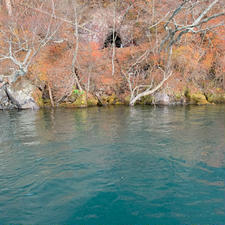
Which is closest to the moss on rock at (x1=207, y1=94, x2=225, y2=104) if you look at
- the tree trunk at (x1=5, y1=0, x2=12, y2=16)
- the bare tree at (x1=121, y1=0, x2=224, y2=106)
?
the bare tree at (x1=121, y1=0, x2=224, y2=106)

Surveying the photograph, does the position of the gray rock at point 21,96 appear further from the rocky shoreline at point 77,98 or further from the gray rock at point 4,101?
the gray rock at point 4,101

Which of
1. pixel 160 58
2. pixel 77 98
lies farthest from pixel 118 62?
pixel 77 98

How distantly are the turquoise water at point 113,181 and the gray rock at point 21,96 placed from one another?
12.5 m

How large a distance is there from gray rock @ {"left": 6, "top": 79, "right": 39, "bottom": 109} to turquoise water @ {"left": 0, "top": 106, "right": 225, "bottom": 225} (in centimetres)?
1247

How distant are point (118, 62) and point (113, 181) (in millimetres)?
20445

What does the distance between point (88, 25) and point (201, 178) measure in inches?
1023

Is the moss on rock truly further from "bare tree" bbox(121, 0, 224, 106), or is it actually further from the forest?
"bare tree" bbox(121, 0, 224, 106)

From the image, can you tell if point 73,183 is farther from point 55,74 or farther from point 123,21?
point 123,21

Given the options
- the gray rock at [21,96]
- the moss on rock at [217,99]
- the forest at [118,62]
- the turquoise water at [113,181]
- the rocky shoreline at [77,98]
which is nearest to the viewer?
the turquoise water at [113,181]

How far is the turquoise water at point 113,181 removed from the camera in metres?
3.20

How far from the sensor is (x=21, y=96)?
1919 cm

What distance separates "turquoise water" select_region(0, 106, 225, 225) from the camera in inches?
126

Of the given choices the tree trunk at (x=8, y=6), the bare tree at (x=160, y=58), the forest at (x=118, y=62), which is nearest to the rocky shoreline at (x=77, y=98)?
the forest at (x=118, y=62)

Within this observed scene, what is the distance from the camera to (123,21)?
1028 inches
